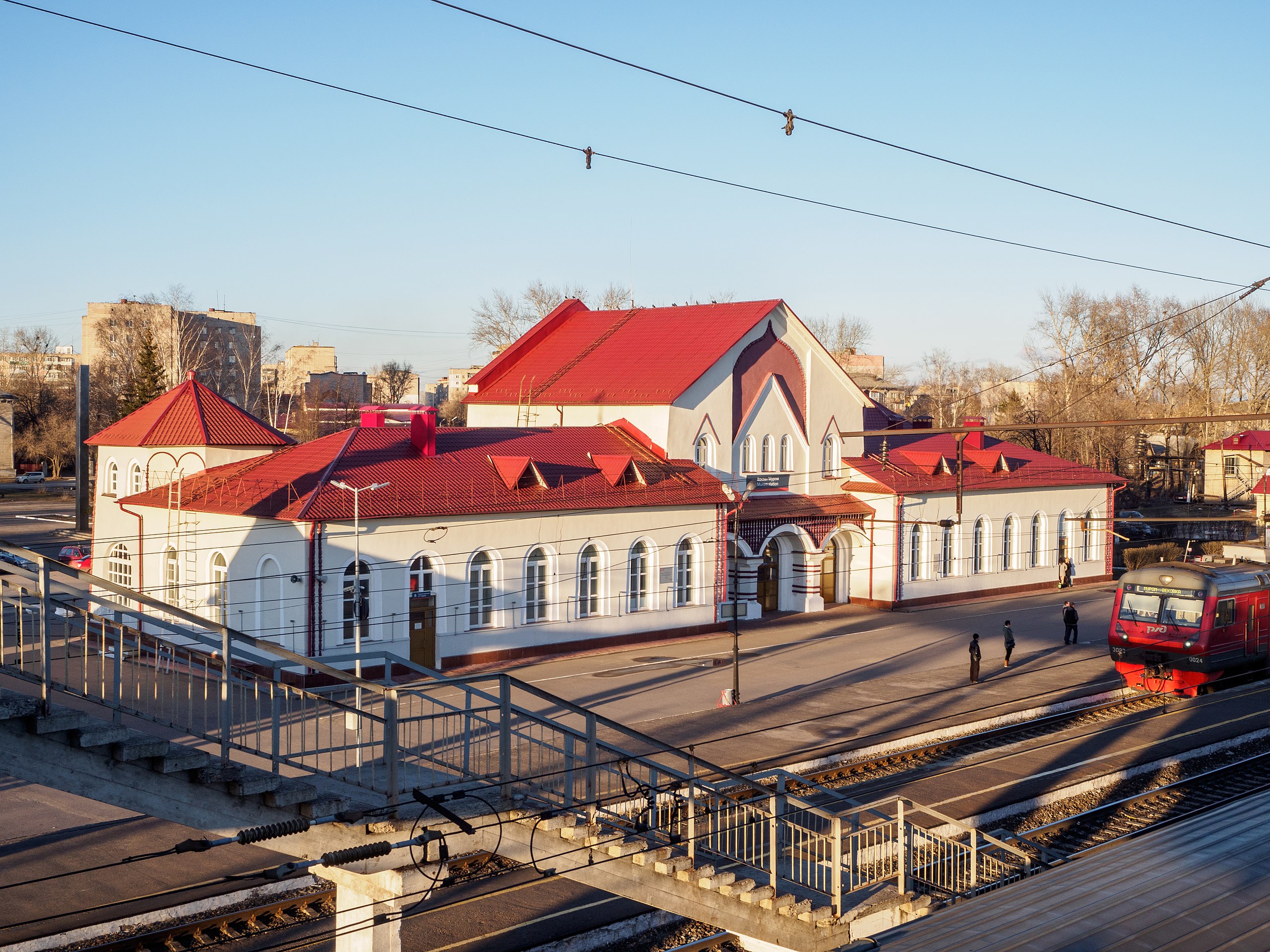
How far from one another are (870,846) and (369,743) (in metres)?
7.74

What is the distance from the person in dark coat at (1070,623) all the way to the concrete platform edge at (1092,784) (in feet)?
27.6

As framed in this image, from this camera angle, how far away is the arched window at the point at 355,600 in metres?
26.3

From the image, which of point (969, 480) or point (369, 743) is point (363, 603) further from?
point (969, 480)

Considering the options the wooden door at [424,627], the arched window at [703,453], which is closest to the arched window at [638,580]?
the arched window at [703,453]

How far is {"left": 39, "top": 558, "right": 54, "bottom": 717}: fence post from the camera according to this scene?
8.45 metres

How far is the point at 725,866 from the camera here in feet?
39.9

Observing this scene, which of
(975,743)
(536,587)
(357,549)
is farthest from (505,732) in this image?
(536,587)

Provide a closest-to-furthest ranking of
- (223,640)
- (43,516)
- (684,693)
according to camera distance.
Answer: (223,640) → (684,693) → (43,516)

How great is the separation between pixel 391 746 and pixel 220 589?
1867 cm

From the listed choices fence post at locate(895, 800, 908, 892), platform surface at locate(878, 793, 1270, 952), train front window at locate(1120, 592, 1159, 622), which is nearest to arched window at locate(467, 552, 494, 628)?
train front window at locate(1120, 592, 1159, 622)

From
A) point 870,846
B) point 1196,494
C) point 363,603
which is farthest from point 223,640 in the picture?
point 1196,494

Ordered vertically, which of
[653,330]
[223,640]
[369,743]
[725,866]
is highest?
[653,330]

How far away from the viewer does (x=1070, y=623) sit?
32094mm

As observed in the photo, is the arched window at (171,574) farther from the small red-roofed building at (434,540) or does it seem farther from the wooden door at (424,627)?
the wooden door at (424,627)
